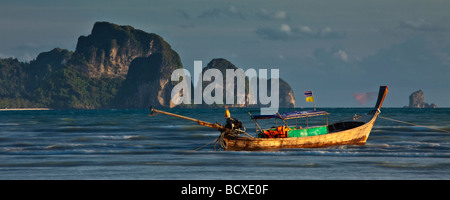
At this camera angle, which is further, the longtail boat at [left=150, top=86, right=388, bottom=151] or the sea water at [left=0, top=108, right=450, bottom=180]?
the longtail boat at [left=150, top=86, right=388, bottom=151]

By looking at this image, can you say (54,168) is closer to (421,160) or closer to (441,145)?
(421,160)

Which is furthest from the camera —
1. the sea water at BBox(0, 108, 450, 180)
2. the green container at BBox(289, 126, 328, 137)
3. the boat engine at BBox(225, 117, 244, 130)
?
the green container at BBox(289, 126, 328, 137)

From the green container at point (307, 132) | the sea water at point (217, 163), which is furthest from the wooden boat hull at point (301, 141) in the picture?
the green container at point (307, 132)

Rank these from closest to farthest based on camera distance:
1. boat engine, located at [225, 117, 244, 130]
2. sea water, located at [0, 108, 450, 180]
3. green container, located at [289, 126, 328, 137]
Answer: sea water, located at [0, 108, 450, 180], boat engine, located at [225, 117, 244, 130], green container, located at [289, 126, 328, 137]

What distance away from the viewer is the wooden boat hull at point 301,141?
3136 cm

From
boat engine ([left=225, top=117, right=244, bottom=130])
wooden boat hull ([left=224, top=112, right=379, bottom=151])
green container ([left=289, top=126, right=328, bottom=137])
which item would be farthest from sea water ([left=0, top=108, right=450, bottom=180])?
green container ([left=289, top=126, right=328, bottom=137])

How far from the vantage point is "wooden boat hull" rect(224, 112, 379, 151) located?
103 feet

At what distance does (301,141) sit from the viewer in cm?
3278

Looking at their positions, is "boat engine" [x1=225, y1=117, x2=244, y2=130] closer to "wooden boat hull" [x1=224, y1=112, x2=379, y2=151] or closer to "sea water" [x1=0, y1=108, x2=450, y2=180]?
"wooden boat hull" [x1=224, y1=112, x2=379, y2=151]

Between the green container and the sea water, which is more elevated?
the green container

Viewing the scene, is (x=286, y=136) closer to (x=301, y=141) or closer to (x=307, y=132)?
(x=301, y=141)

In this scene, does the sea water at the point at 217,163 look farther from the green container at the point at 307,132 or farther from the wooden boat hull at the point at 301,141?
the green container at the point at 307,132

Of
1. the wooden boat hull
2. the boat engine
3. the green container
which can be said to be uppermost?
the boat engine
